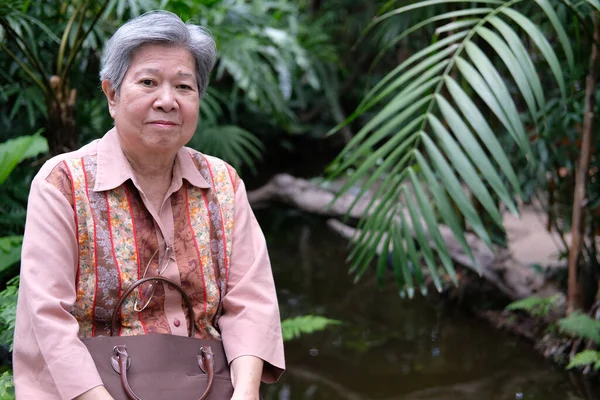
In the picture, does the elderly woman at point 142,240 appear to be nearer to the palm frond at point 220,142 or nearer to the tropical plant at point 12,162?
the tropical plant at point 12,162

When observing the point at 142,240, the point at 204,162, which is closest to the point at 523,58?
the point at 204,162

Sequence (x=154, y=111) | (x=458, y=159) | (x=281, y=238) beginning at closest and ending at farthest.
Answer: (x=154, y=111)
(x=458, y=159)
(x=281, y=238)

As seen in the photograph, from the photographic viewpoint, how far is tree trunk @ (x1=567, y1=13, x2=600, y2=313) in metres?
2.75

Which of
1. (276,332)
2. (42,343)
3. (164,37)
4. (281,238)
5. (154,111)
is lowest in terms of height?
(281,238)

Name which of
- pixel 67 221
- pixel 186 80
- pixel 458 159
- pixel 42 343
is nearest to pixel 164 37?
pixel 186 80

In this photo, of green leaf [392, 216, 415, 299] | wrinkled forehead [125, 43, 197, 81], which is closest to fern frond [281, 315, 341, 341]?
green leaf [392, 216, 415, 299]

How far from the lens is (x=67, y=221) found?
133 cm

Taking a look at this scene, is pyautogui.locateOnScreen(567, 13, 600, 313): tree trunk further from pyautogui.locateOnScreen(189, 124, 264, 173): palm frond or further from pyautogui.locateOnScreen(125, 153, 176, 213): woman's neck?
pyautogui.locateOnScreen(125, 153, 176, 213): woman's neck

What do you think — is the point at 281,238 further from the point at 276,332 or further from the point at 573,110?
the point at 276,332

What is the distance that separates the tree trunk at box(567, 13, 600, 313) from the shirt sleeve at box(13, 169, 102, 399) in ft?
6.98

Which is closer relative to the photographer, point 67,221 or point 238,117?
point 67,221

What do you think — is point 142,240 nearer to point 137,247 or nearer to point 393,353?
point 137,247

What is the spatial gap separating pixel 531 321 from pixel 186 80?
2.66 m

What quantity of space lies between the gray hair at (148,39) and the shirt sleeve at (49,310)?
10.9 inches
